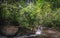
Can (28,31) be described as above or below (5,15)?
below

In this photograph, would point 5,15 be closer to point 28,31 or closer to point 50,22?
point 28,31

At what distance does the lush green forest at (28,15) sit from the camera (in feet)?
15.9

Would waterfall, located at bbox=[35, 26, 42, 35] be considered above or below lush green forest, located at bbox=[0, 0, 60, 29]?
below

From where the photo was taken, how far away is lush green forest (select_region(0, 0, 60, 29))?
486cm

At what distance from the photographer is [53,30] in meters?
4.86

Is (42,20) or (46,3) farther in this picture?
(46,3)

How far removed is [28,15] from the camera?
16.3 ft

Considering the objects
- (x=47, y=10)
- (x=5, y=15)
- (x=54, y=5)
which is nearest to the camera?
(x=5, y=15)

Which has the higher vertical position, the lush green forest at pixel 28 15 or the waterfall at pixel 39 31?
the lush green forest at pixel 28 15

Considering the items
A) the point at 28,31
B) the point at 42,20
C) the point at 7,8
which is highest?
the point at 7,8

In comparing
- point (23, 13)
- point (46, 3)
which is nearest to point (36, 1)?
point (46, 3)

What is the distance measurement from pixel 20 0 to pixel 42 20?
1.09 metres

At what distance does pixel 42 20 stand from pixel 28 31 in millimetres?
544

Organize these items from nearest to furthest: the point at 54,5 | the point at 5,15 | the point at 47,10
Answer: the point at 5,15
the point at 47,10
the point at 54,5
